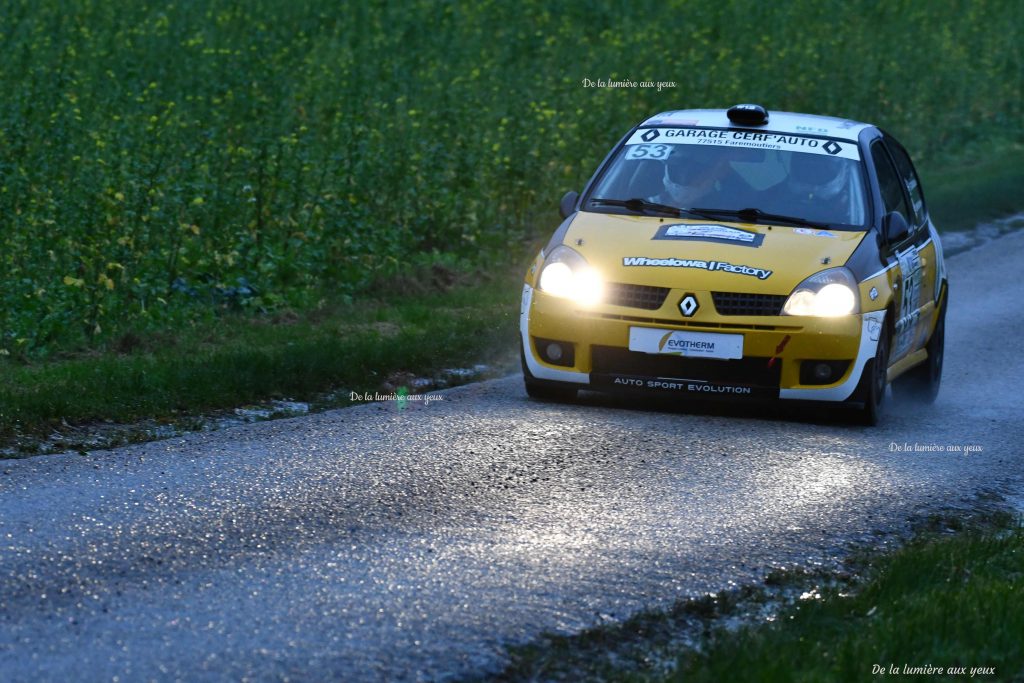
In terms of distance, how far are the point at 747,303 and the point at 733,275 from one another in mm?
176

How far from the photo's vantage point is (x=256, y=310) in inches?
534

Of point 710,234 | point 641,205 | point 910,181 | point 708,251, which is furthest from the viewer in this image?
point 910,181

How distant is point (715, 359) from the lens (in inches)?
379

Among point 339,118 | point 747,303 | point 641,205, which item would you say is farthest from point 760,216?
point 339,118

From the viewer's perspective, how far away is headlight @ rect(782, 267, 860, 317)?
9625mm

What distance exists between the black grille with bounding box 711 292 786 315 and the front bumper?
3cm

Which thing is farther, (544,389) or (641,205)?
(641,205)

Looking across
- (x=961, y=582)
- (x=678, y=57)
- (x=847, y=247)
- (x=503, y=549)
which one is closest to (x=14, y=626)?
(x=503, y=549)

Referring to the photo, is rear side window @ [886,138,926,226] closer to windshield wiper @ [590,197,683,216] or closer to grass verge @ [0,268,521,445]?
windshield wiper @ [590,197,683,216]

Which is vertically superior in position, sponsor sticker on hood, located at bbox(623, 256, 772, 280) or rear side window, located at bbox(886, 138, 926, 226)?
rear side window, located at bbox(886, 138, 926, 226)

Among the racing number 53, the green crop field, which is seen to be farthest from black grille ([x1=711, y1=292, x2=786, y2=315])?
the green crop field

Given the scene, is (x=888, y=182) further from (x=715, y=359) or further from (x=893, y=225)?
(x=715, y=359)

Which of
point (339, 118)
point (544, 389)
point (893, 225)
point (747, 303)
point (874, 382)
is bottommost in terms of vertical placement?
point (544, 389)

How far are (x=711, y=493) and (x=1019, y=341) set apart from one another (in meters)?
7.30
